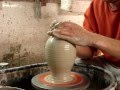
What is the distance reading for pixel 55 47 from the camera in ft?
4.27

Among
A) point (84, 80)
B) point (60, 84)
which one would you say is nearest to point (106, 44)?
point (84, 80)

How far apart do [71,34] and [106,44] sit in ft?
0.92

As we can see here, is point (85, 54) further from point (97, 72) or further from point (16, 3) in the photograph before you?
point (16, 3)

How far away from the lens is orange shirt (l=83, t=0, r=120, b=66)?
5.78ft

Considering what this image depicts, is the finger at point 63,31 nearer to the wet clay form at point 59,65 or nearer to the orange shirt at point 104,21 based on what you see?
the wet clay form at point 59,65

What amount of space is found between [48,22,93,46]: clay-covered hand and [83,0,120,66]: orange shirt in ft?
1.30

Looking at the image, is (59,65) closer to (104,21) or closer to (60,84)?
(60,84)

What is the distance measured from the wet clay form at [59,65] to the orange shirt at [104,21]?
52cm

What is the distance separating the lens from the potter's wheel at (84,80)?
4.37 feet

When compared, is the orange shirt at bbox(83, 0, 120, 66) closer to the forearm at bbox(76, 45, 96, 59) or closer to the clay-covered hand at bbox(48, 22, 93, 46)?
the forearm at bbox(76, 45, 96, 59)

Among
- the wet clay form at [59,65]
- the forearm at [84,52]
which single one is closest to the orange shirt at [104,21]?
the forearm at [84,52]

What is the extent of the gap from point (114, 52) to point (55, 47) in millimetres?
446

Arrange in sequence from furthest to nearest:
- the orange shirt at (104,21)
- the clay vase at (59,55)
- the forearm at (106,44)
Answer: the orange shirt at (104,21)
the forearm at (106,44)
the clay vase at (59,55)

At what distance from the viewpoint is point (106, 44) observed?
1.49 m
